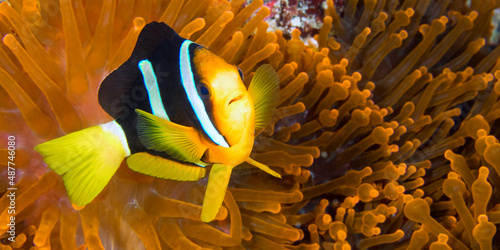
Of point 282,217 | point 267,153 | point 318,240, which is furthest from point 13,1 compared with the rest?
point 318,240

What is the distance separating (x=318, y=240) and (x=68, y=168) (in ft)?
2.98

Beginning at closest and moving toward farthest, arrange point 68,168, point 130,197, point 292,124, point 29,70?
point 68,168 → point 29,70 → point 130,197 → point 292,124

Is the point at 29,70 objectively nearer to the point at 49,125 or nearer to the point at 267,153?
the point at 49,125

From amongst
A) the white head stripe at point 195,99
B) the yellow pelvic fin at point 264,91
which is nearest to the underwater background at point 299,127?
the white head stripe at point 195,99

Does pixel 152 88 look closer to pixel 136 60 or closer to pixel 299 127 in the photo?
pixel 136 60

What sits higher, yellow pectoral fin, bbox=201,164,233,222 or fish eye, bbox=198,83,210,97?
fish eye, bbox=198,83,210,97

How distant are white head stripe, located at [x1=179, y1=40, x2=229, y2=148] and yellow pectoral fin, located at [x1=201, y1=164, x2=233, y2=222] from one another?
0.30ft

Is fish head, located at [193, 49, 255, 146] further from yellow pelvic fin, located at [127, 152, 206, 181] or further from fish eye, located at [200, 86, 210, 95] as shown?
yellow pelvic fin, located at [127, 152, 206, 181]

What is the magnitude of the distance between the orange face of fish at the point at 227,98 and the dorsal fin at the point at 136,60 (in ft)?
0.39

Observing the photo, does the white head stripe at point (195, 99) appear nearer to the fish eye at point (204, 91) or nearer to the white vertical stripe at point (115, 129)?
the fish eye at point (204, 91)

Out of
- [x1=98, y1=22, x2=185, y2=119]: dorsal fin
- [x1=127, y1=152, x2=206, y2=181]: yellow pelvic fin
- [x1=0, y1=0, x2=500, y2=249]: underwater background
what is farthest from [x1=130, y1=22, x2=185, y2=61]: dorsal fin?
[x1=127, y1=152, x2=206, y2=181]: yellow pelvic fin

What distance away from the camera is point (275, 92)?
953 mm

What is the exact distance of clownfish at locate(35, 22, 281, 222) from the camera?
0.78 m

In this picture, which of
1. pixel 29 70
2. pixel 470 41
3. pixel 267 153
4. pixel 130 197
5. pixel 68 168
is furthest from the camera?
pixel 470 41
